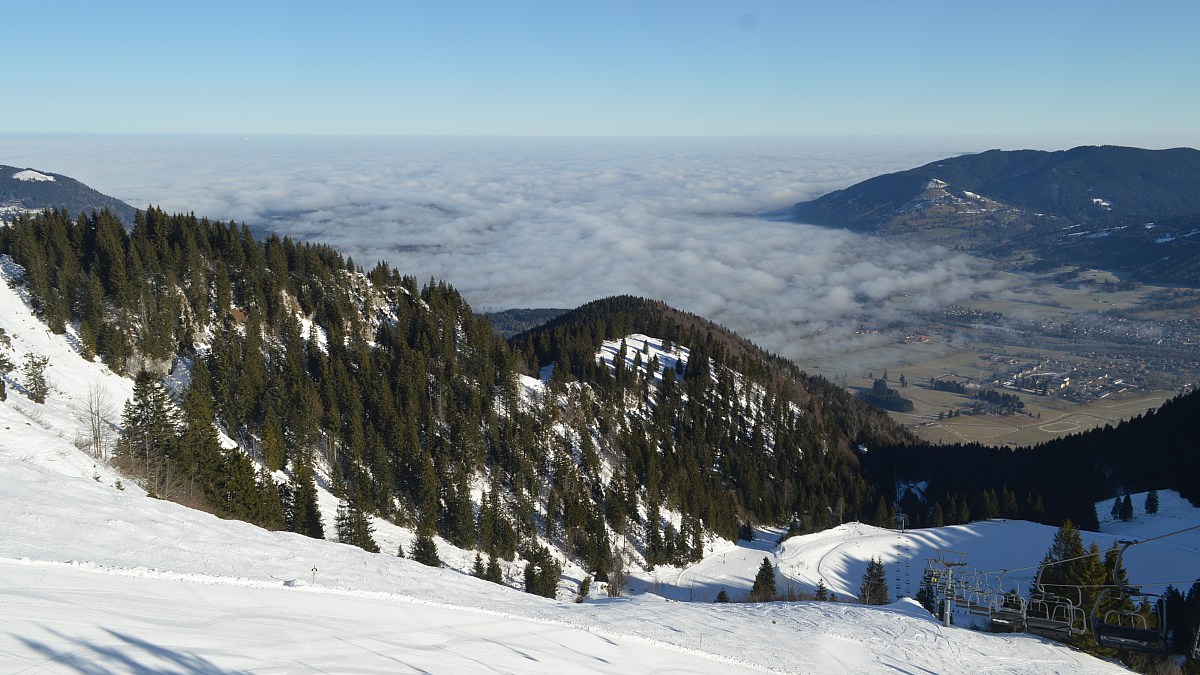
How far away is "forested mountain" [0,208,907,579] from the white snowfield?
11067 millimetres

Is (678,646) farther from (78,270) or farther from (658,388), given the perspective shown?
(658,388)

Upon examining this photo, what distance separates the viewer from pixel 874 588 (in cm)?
6044

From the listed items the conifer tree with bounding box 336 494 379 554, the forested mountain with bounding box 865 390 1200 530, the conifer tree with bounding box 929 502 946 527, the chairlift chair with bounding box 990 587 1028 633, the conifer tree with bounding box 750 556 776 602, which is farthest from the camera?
the forested mountain with bounding box 865 390 1200 530

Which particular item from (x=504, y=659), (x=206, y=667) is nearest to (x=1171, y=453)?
(x=504, y=659)

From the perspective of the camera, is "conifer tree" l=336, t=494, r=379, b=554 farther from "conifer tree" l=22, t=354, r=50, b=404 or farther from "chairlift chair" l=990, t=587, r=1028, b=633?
"chairlift chair" l=990, t=587, r=1028, b=633

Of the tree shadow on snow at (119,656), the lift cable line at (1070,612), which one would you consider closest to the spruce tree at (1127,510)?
the lift cable line at (1070,612)

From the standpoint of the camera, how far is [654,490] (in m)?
82.6

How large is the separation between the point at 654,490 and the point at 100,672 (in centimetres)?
7148

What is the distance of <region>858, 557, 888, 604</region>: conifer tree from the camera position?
5975cm

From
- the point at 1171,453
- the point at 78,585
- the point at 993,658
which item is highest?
the point at 78,585

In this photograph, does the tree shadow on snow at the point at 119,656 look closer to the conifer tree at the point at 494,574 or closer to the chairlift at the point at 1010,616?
the chairlift at the point at 1010,616

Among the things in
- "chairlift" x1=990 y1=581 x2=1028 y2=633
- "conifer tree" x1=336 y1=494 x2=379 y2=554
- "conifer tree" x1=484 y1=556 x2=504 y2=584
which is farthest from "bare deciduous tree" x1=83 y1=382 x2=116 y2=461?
"chairlift" x1=990 y1=581 x2=1028 y2=633

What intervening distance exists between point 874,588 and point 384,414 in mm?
53978

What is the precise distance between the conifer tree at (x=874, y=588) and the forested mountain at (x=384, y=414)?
2031 cm
